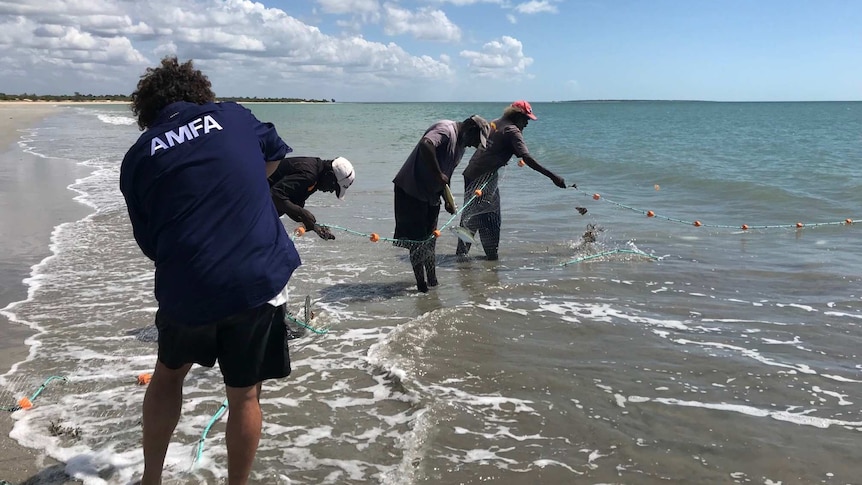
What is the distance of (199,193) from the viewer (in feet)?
7.47

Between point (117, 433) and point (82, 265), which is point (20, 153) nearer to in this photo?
point (82, 265)

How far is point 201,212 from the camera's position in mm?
2285

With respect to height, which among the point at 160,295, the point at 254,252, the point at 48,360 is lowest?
the point at 48,360

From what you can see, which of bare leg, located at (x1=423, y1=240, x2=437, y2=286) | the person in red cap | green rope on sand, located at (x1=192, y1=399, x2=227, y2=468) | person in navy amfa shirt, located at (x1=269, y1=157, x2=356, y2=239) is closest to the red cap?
the person in red cap

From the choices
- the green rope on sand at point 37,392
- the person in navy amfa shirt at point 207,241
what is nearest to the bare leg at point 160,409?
the person in navy amfa shirt at point 207,241

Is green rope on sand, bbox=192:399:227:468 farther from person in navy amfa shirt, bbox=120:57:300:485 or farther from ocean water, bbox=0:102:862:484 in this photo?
person in navy amfa shirt, bbox=120:57:300:485

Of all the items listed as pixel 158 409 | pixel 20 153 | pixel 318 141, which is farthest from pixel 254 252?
pixel 318 141

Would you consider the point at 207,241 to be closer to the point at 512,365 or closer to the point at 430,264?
the point at 512,365

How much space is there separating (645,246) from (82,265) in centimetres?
685

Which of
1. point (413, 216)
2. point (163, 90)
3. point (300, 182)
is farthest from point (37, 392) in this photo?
point (413, 216)

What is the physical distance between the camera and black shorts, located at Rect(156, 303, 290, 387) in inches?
95.1

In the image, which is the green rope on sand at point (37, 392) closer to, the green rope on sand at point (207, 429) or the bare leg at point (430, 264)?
the green rope on sand at point (207, 429)

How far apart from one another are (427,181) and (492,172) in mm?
1808

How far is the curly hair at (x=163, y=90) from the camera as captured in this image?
2508 mm
